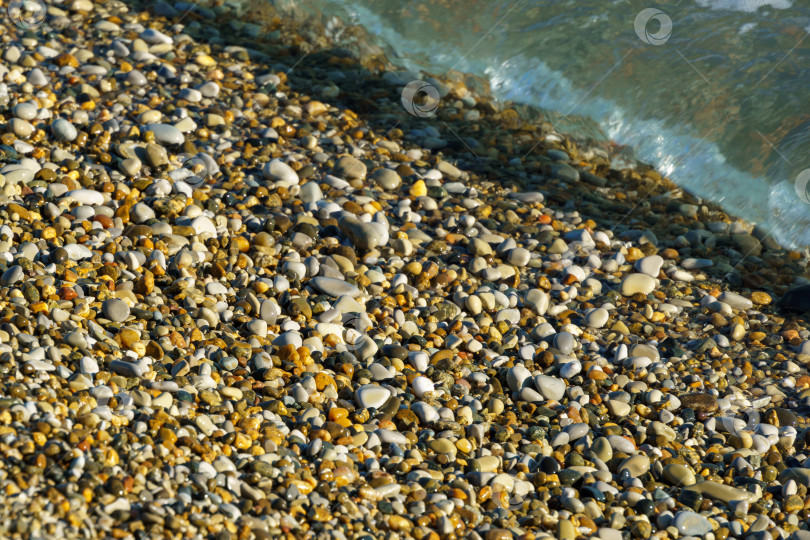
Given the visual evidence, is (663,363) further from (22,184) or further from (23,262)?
(22,184)

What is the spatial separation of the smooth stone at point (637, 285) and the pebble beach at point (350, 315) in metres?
0.02

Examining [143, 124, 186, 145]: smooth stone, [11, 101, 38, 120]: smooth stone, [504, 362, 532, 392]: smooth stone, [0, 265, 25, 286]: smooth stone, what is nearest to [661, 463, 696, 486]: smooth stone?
[504, 362, 532, 392]: smooth stone

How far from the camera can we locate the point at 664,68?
18.5 ft

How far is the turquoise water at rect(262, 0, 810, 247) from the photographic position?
16.6 ft

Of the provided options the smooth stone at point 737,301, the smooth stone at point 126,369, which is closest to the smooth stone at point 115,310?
the smooth stone at point 126,369

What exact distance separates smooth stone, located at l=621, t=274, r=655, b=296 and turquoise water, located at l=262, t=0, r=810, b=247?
1153mm

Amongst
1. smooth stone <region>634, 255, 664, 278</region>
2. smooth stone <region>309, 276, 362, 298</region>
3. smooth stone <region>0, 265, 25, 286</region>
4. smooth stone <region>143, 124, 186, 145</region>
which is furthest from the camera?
smooth stone <region>143, 124, 186, 145</region>

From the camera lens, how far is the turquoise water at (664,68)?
16.6 ft

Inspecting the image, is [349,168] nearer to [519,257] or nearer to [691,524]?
[519,257]

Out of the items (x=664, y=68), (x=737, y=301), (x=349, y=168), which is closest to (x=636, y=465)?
(x=737, y=301)

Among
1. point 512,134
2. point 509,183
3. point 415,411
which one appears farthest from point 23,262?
point 512,134

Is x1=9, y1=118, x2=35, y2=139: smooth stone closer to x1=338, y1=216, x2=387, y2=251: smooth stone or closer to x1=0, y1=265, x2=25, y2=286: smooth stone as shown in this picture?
x1=0, y1=265, x2=25, y2=286: smooth stone

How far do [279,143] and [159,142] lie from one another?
688 mm

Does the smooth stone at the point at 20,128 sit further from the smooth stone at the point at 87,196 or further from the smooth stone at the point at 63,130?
the smooth stone at the point at 87,196
